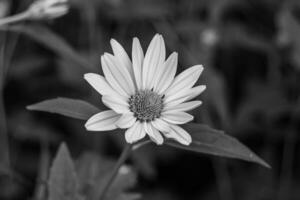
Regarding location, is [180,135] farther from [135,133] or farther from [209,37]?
[209,37]

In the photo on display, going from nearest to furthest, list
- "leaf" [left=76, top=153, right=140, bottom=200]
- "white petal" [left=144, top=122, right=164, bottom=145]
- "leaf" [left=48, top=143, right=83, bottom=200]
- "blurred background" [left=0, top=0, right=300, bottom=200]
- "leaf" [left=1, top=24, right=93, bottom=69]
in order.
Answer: "white petal" [left=144, top=122, right=164, bottom=145]
"leaf" [left=48, top=143, right=83, bottom=200]
"leaf" [left=76, top=153, right=140, bottom=200]
"leaf" [left=1, top=24, right=93, bottom=69]
"blurred background" [left=0, top=0, right=300, bottom=200]

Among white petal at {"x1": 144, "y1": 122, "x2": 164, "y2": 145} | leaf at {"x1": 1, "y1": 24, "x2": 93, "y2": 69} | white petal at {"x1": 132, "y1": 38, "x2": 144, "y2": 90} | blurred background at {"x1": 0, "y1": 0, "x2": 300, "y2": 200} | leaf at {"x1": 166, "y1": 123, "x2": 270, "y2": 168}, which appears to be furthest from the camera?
blurred background at {"x1": 0, "y1": 0, "x2": 300, "y2": 200}

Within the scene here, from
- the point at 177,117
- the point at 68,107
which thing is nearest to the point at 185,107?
the point at 177,117

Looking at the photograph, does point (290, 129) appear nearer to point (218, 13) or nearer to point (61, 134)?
point (218, 13)

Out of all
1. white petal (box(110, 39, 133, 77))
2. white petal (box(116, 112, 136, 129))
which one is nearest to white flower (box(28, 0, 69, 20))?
white petal (box(110, 39, 133, 77))

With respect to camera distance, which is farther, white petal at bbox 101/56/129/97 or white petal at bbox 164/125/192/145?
white petal at bbox 101/56/129/97

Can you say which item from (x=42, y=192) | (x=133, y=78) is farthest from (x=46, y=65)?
(x=133, y=78)

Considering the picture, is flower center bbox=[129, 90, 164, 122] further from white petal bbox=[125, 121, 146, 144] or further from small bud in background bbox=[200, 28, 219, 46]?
small bud in background bbox=[200, 28, 219, 46]

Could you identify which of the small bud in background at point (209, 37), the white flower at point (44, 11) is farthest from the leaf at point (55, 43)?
the small bud in background at point (209, 37)
